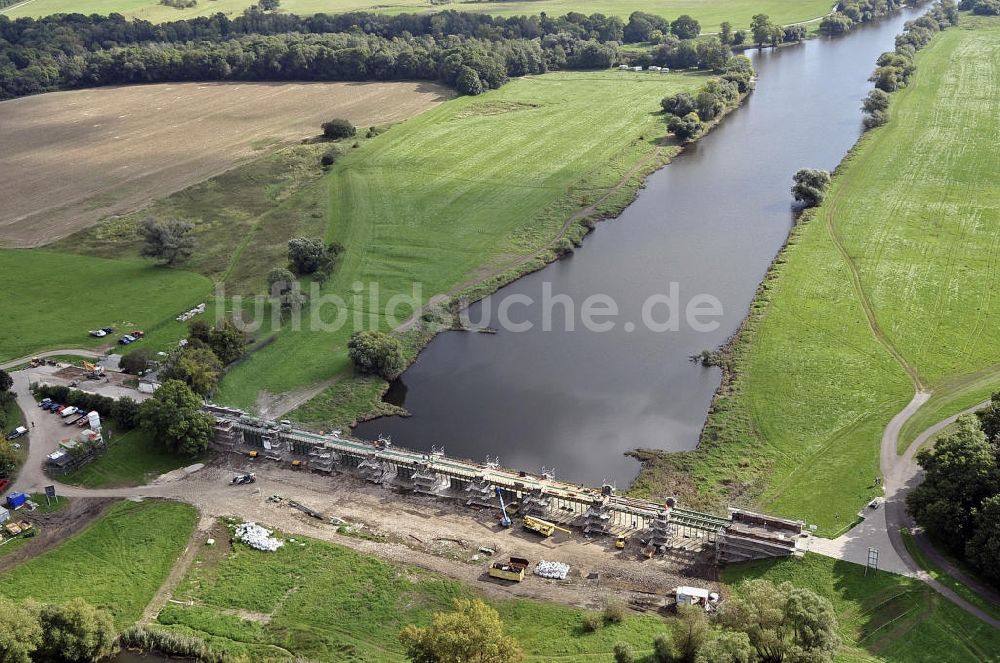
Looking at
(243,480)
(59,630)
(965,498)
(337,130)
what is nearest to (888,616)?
(965,498)

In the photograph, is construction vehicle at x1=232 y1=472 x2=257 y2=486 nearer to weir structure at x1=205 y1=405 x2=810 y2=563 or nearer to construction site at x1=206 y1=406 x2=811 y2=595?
construction site at x1=206 y1=406 x2=811 y2=595

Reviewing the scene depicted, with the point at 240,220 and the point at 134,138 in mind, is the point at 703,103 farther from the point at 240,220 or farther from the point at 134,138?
the point at 134,138

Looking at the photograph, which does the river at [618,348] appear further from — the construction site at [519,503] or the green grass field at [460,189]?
the green grass field at [460,189]

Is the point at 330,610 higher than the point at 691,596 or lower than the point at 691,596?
lower

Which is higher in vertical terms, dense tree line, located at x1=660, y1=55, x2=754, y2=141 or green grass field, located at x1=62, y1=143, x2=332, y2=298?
dense tree line, located at x1=660, y1=55, x2=754, y2=141

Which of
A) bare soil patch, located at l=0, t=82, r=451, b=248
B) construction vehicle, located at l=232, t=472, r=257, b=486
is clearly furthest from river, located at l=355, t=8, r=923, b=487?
bare soil patch, located at l=0, t=82, r=451, b=248

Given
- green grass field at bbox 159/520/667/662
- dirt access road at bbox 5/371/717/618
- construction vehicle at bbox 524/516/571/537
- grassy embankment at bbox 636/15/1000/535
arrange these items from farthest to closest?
1. grassy embankment at bbox 636/15/1000/535
2. construction vehicle at bbox 524/516/571/537
3. dirt access road at bbox 5/371/717/618
4. green grass field at bbox 159/520/667/662

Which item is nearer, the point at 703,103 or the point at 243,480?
the point at 243,480
